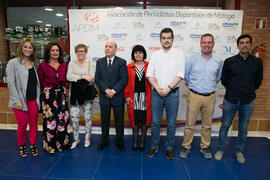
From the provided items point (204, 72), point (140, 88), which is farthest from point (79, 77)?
point (204, 72)

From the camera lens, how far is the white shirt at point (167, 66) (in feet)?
8.30

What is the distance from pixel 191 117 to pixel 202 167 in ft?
2.34

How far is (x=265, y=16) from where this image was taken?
11.6ft

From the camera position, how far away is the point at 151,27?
3.35m

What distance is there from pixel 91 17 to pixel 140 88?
5.82ft

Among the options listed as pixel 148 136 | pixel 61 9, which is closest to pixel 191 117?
pixel 148 136

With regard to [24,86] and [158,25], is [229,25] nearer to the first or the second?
[158,25]

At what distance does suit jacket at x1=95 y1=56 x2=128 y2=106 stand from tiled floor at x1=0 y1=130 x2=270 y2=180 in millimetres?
884

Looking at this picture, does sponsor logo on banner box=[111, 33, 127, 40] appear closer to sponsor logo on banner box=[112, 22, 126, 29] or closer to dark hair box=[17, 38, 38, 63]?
sponsor logo on banner box=[112, 22, 126, 29]

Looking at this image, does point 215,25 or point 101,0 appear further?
point 101,0

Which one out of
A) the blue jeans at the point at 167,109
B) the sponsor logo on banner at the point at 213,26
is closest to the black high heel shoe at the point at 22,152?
the blue jeans at the point at 167,109

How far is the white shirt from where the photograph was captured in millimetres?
2529

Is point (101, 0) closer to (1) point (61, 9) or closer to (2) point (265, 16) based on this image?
(1) point (61, 9)

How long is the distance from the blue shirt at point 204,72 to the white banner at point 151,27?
0.88 meters
